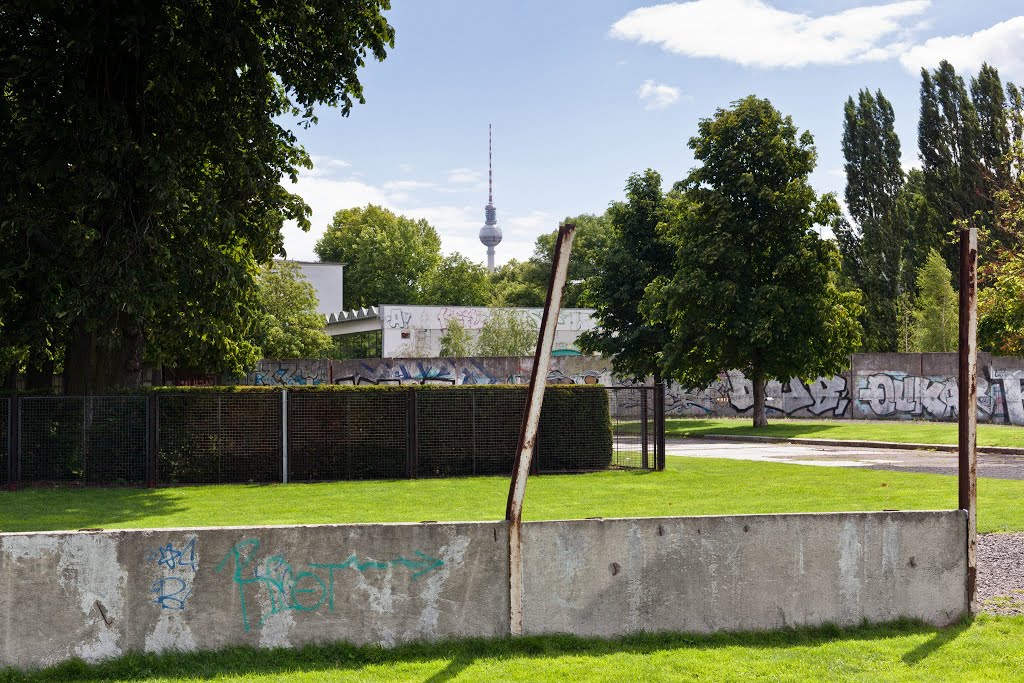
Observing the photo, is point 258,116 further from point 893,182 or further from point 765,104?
point 893,182

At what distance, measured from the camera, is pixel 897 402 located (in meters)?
43.4

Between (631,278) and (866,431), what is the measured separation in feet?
48.4

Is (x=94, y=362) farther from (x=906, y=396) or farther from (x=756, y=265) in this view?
(x=906, y=396)

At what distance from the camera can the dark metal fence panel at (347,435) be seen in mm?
20047

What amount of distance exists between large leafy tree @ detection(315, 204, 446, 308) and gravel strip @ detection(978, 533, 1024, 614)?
298 feet

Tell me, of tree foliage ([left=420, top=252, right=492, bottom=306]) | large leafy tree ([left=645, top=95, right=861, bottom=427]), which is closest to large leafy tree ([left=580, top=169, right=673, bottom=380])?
large leafy tree ([left=645, top=95, right=861, bottom=427])

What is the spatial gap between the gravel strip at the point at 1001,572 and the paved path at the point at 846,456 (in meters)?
9.13

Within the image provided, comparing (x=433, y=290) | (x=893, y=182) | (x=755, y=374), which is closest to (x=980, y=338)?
(x=755, y=374)

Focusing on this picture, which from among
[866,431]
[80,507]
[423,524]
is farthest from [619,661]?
[866,431]

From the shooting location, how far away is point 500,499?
16406 mm

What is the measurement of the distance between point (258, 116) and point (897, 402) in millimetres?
31611

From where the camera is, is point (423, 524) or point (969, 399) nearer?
point (423, 524)

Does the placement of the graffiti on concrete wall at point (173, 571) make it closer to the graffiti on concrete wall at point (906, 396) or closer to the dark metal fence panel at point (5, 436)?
the dark metal fence panel at point (5, 436)

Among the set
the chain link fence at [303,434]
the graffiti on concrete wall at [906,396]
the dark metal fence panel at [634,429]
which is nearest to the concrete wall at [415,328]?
the graffiti on concrete wall at [906,396]
